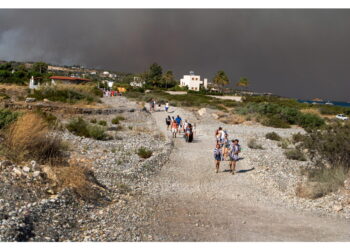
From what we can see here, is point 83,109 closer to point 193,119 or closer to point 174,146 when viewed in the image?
point 193,119

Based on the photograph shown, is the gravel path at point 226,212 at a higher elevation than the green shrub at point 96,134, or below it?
below

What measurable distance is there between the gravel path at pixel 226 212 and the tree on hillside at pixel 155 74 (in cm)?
10856

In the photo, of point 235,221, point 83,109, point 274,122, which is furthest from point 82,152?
point 274,122

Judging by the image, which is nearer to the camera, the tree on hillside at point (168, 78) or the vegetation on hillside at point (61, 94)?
the vegetation on hillside at point (61, 94)

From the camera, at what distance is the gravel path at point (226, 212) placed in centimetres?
684

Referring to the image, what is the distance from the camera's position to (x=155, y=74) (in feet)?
401

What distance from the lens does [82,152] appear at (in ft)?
49.0

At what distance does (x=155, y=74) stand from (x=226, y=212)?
115887mm

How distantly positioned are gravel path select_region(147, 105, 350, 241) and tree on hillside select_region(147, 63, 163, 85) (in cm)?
10856

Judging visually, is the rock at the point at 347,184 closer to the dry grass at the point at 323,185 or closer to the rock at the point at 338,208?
the dry grass at the point at 323,185

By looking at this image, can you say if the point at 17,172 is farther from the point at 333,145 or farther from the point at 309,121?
the point at 309,121

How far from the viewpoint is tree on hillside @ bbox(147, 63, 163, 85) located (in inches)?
4776

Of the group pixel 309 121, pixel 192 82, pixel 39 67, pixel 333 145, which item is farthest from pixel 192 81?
pixel 333 145

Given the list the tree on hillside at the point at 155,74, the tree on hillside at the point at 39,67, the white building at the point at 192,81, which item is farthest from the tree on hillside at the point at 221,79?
the tree on hillside at the point at 39,67
